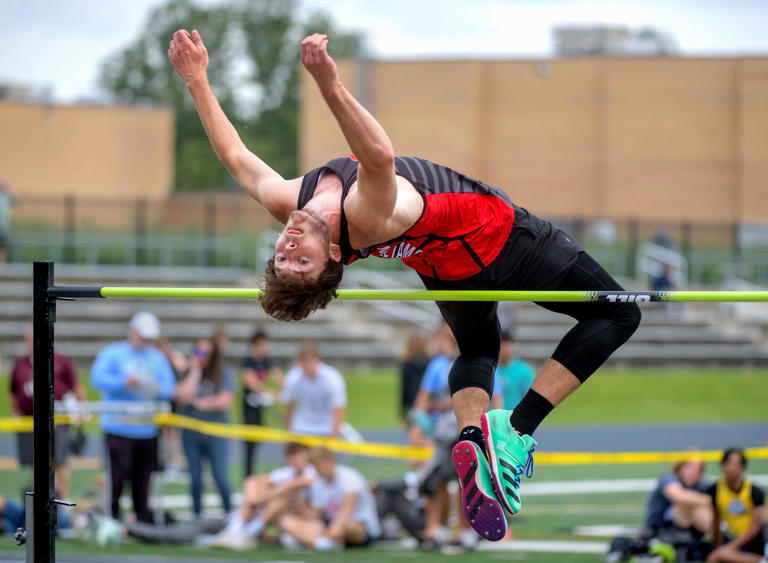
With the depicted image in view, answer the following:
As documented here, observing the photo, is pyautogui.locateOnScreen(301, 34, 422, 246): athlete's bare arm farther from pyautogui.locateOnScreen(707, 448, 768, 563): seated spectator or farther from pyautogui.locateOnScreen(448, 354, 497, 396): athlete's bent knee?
pyautogui.locateOnScreen(707, 448, 768, 563): seated spectator

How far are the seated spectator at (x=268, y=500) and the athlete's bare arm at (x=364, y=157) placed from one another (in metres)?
5.32

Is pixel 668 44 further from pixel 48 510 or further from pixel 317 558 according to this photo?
pixel 48 510

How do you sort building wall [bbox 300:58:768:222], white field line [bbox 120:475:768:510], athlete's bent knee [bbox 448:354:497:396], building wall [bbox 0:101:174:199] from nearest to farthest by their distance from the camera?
athlete's bent knee [bbox 448:354:497:396]
white field line [bbox 120:475:768:510]
building wall [bbox 300:58:768:222]
building wall [bbox 0:101:174:199]

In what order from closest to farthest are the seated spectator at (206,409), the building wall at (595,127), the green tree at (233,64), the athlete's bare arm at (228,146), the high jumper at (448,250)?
the high jumper at (448,250)
the athlete's bare arm at (228,146)
the seated spectator at (206,409)
the building wall at (595,127)
the green tree at (233,64)

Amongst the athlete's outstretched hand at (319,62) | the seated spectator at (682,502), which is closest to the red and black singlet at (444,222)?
the athlete's outstretched hand at (319,62)

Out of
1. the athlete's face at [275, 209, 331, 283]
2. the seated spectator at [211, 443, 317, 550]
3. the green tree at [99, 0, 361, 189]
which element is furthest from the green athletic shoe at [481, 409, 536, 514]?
the green tree at [99, 0, 361, 189]

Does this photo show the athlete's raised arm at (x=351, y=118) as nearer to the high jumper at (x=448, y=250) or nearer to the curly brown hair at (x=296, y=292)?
the high jumper at (x=448, y=250)

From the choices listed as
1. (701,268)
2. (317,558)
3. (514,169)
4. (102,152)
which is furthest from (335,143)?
(317,558)

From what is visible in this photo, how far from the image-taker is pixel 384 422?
15617 millimetres

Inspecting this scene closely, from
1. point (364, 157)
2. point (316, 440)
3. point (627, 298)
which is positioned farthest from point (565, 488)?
point (364, 157)

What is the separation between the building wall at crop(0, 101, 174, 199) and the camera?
113 feet

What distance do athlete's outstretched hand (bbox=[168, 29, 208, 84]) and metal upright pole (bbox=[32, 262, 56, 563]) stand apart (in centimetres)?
97

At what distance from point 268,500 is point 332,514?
→ 1.76ft

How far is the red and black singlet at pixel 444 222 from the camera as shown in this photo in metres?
3.91
